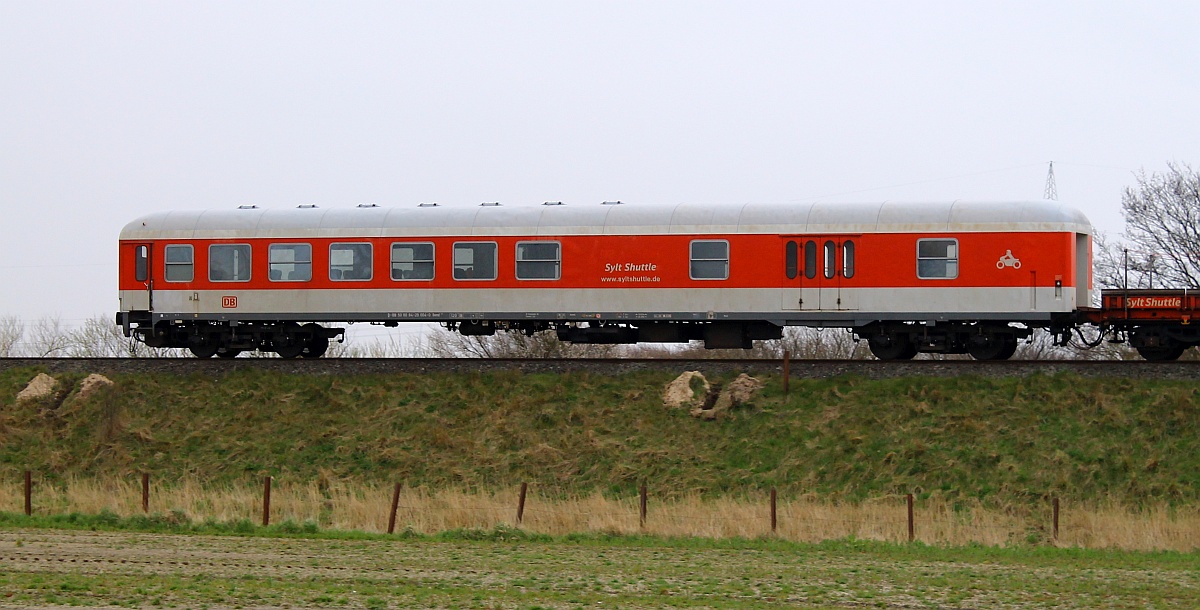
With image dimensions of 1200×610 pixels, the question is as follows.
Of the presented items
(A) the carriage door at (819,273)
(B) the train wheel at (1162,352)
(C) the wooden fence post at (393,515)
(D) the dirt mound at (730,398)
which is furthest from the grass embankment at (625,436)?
(C) the wooden fence post at (393,515)

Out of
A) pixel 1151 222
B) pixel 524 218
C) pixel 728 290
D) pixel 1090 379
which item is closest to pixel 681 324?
pixel 728 290

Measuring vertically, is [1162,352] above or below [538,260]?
below

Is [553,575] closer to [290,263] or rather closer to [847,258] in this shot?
[847,258]

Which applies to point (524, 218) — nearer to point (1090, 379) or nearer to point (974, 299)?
point (974, 299)

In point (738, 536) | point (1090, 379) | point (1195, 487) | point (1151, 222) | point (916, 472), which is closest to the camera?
point (738, 536)

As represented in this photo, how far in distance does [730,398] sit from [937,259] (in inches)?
182

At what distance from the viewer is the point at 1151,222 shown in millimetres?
43969

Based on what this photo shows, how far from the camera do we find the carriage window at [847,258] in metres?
24.7

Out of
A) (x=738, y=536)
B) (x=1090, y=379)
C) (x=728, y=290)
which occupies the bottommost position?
(x=738, y=536)

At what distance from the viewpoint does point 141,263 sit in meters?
27.5

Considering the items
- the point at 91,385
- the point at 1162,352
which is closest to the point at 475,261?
the point at 91,385

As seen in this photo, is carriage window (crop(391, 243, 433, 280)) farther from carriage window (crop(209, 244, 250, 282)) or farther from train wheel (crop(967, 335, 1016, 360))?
train wheel (crop(967, 335, 1016, 360))

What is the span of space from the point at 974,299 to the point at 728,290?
173 inches

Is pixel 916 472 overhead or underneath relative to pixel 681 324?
underneath
